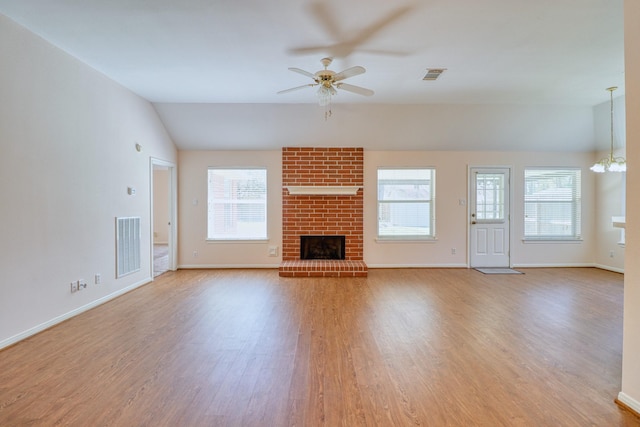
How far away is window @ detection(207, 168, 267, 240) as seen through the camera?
5.77 m

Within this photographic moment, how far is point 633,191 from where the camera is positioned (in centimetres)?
177

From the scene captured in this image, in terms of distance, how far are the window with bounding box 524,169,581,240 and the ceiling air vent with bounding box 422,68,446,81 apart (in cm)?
356

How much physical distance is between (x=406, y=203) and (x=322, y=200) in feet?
5.55

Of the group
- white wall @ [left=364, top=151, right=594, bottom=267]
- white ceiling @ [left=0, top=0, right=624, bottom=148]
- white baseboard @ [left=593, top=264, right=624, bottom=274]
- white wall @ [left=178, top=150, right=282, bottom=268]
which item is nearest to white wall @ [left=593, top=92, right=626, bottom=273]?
white baseboard @ [left=593, top=264, right=624, bottom=274]

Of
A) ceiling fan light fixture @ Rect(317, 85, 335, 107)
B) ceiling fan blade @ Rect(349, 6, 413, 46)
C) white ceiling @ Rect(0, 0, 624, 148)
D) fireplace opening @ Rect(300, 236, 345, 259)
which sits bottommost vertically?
fireplace opening @ Rect(300, 236, 345, 259)

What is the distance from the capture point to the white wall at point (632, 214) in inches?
68.6

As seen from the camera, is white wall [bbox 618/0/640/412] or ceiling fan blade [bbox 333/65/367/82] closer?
white wall [bbox 618/0/640/412]

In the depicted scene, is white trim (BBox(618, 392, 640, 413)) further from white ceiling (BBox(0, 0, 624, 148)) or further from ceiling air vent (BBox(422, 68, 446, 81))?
ceiling air vent (BBox(422, 68, 446, 81))

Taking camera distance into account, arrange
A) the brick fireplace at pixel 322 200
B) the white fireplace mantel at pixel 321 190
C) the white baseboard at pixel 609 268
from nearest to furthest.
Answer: the white baseboard at pixel 609 268, the white fireplace mantel at pixel 321 190, the brick fireplace at pixel 322 200

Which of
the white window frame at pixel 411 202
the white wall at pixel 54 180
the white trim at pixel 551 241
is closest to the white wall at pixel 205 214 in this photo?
the white wall at pixel 54 180

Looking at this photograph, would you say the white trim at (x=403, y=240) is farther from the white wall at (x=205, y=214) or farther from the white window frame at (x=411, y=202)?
the white wall at (x=205, y=214)

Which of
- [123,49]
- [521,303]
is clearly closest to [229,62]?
[123,49]

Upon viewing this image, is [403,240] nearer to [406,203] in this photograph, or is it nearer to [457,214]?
[406,203]

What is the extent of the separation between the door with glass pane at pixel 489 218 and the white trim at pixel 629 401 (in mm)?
4106
